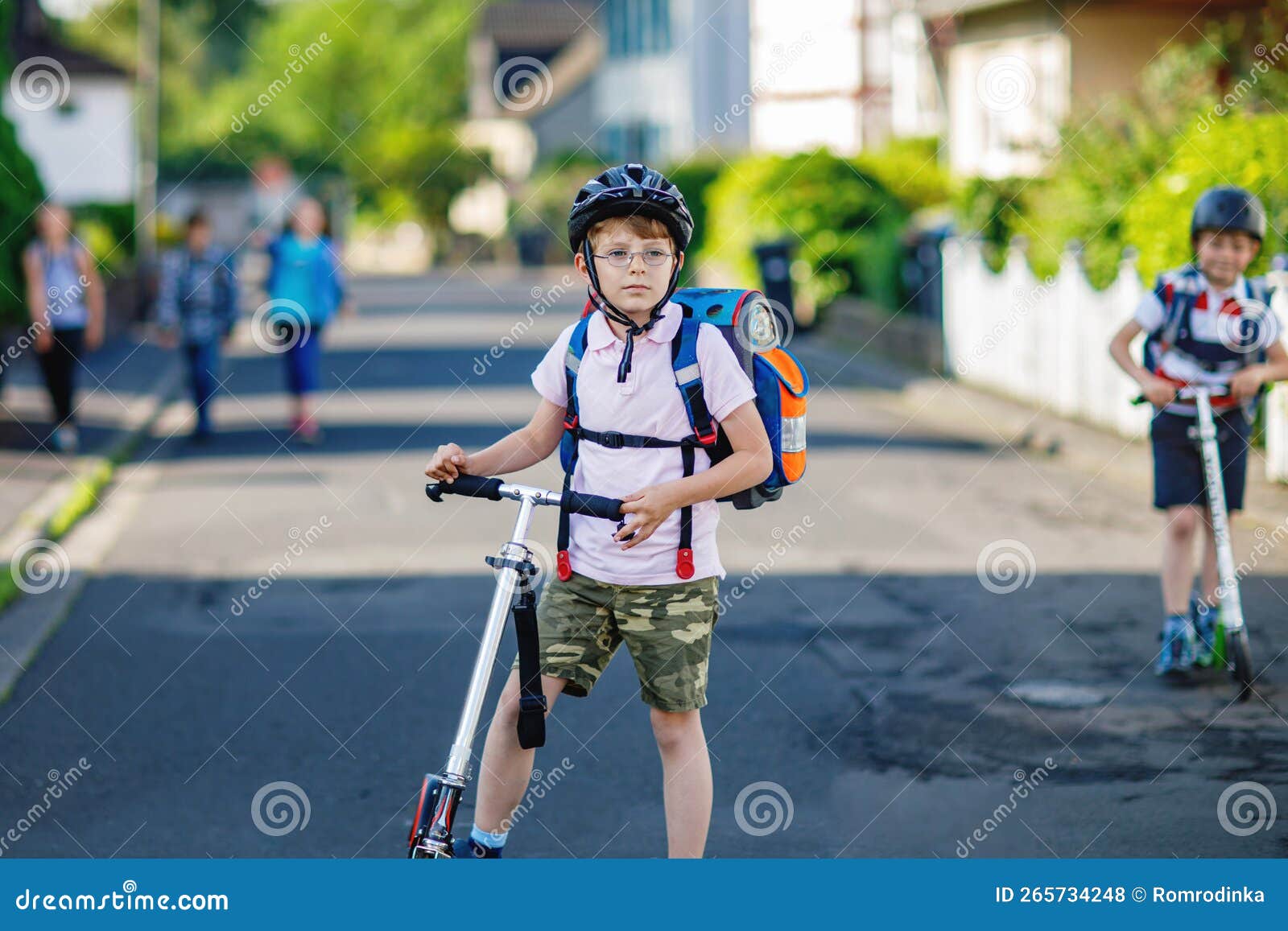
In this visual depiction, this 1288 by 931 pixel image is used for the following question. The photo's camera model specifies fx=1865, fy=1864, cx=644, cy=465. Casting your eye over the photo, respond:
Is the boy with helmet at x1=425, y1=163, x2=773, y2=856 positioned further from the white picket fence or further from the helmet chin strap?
the white picket fence

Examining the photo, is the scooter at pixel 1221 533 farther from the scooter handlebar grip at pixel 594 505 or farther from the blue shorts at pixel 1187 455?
the scooter handlebar grip at pixel 594 505

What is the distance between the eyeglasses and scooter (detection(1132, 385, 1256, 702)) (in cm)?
311

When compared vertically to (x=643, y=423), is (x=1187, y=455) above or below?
above

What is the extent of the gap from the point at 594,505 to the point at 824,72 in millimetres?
40068

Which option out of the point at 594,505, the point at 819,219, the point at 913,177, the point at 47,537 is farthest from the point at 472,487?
the point at 913,177

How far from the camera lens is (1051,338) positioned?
1608cm

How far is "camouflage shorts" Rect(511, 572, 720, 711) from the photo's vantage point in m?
4.31

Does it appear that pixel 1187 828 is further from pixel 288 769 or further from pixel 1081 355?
pixel 1081 355

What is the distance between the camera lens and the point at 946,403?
17.0m

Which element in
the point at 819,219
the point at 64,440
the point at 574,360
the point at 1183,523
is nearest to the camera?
the point at 574,360

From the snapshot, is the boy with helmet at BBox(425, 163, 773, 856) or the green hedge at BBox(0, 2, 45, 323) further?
the green hedge at BBox(0, 2, 45, 323)

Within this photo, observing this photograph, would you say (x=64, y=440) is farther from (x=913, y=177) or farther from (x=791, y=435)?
(x=913, y=177)

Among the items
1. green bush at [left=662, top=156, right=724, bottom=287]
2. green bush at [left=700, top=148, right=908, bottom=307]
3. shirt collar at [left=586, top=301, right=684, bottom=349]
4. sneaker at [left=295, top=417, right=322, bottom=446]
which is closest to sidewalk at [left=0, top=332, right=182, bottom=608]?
sneaker at [left=295, top=417, right=322, bottom=446]

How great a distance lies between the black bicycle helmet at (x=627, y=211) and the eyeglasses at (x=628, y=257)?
5cm
